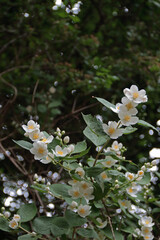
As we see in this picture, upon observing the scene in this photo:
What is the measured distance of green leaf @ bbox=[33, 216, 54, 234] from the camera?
74 cm

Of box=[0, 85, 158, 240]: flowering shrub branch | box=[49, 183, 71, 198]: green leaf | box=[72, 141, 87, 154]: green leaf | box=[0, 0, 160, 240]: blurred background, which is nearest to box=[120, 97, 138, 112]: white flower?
box=[0, 85, 158, 240]: flowering shrub branch

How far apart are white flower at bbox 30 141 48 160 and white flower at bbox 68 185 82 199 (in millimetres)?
106

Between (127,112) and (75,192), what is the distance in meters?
0.23

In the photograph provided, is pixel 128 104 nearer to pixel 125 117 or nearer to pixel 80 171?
pixel 125 117

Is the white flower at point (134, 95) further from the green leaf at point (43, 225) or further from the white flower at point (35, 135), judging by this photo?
the green leaf at point (43, 225)

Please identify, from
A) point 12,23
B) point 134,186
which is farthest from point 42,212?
point 12,23

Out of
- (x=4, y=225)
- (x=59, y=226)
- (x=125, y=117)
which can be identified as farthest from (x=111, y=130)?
(x=4, y=225)

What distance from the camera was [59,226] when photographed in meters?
0.74

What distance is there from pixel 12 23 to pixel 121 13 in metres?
0.82

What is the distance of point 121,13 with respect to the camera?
232 cm

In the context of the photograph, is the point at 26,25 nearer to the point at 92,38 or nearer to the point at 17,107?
the point at 92,38

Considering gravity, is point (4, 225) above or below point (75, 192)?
below

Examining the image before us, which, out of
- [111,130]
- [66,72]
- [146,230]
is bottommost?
[66,72]

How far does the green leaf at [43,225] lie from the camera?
736 millimetres
